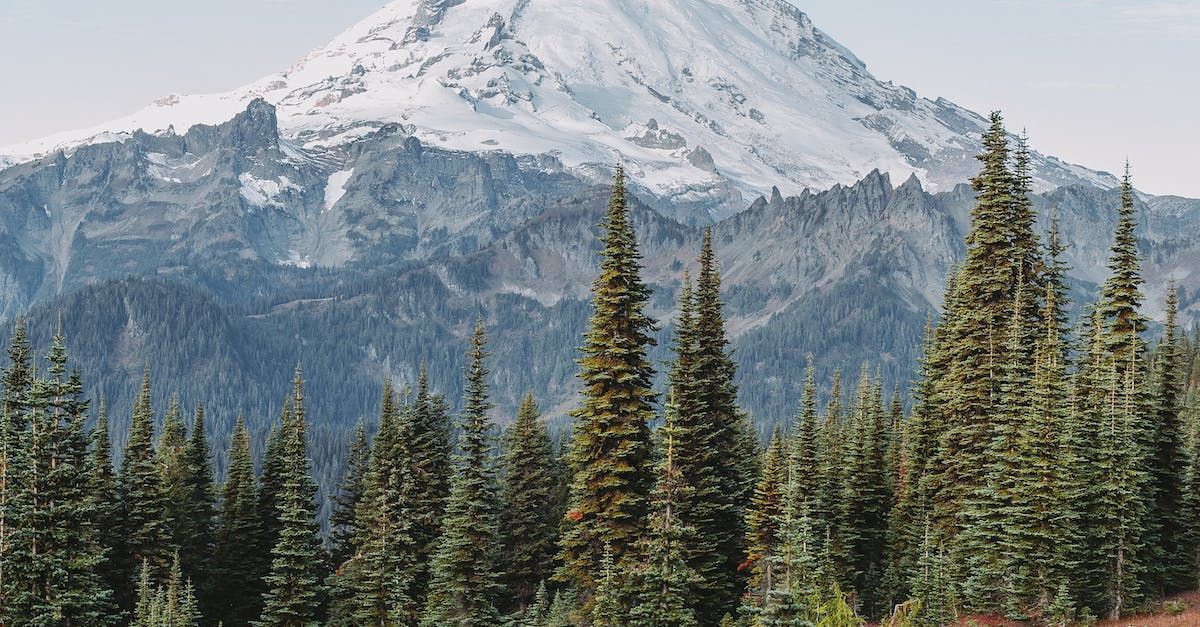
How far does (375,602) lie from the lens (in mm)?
70312

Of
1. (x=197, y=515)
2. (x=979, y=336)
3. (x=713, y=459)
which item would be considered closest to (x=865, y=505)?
(x=713, y=459)

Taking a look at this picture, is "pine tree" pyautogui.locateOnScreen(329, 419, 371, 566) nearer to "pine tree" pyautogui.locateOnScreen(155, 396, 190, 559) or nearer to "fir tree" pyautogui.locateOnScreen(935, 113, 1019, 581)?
"pine tree" pyautogui.locateOnScreen(155, 396, 190, 559)

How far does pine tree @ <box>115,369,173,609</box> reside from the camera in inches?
2975

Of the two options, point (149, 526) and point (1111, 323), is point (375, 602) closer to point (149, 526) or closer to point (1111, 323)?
point (149, 526)

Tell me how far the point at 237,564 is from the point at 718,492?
123 ft

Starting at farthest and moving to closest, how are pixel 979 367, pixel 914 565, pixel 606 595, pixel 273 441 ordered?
pixel 273 441, pixel 914 565, pixel 979 367, pixel 606 595

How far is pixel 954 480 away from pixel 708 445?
11.5m

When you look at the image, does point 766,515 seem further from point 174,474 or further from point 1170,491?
point 174,474

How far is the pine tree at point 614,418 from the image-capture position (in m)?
54.6

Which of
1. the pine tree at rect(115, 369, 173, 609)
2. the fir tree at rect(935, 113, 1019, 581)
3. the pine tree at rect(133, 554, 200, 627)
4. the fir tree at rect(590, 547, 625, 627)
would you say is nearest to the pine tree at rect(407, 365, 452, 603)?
the pine tree at rect(133, 554, 200, 627)

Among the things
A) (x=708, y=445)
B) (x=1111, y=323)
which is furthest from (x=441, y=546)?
(x=1111, y=323)

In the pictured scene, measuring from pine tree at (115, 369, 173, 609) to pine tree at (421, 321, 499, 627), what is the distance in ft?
60.9

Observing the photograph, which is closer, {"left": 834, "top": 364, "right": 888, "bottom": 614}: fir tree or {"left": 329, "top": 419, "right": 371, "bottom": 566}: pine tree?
{"left": 834, "top": 364, "right": 888, "bottom": 614}: fir tree

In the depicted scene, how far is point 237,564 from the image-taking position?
278 feet
